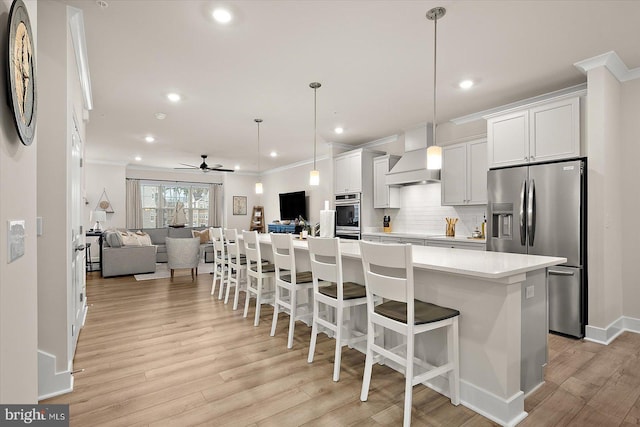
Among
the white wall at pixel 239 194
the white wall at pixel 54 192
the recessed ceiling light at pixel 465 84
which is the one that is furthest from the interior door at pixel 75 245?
the white wall at pixel 239 194

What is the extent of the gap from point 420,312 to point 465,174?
3187 millimetres

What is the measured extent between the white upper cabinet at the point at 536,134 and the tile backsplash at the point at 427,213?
100 cm

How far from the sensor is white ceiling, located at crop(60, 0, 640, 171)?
243 cm

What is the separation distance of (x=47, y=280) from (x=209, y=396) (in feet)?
4.36

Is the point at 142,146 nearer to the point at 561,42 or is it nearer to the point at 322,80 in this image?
the point at 322,80

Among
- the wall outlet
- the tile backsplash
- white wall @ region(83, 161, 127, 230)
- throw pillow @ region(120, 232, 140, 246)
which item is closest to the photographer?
the wall outlet

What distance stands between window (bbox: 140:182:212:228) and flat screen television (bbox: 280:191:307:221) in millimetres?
3018

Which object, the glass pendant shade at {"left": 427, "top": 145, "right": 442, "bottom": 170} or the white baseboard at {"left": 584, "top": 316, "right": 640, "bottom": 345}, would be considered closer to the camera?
the glass pendant shade at {"left": 427, "top": 145, "right": 442, "bottom": 170}

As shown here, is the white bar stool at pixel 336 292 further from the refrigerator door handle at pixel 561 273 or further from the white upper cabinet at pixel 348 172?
the white upper cabinet at pixel 348 172

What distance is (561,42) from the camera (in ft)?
9.29

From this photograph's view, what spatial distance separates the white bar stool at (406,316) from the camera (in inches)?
73.2

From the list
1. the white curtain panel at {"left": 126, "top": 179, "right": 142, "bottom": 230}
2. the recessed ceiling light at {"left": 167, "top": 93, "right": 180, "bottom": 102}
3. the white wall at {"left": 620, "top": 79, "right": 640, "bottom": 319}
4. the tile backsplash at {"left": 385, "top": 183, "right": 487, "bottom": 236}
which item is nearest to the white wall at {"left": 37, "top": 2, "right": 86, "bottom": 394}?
the recessed ceiling light at {"left": 167, "top": 93, "right": 180, "bottom": 102}

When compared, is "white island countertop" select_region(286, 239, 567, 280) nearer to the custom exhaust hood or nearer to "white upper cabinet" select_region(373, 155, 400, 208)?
the custom exhaust hood

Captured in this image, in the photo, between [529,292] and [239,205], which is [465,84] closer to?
[529,292]
